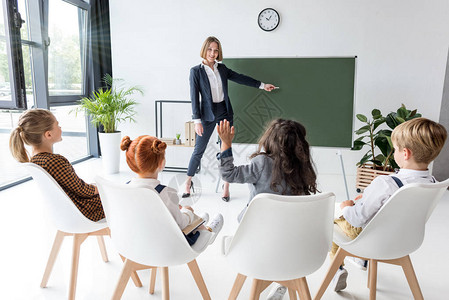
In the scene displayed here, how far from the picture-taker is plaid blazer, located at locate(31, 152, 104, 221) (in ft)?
5.74

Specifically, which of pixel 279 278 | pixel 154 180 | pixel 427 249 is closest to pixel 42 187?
pixel 154 180

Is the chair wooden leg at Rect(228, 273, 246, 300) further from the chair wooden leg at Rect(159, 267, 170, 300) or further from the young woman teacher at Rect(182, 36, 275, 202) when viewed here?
the young woman teacher at Rect(182, 36, 275, 202)

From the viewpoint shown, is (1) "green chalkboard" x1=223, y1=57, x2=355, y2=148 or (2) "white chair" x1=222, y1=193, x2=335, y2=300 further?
(1) "green chalkboard" x1=223, y1=57, x2=355, y2=148

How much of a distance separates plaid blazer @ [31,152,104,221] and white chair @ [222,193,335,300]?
0.87 m

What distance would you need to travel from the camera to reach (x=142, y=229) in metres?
1.36

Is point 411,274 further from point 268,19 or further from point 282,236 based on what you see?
point 268,19

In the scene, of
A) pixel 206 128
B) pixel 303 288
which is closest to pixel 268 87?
pixel 206 128

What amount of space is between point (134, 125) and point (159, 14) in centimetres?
160

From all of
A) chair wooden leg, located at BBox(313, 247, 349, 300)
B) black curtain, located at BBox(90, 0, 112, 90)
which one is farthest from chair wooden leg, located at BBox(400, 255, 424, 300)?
black curtain, located at BBox(90, 0, 112, 90)

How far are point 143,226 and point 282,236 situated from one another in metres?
0.54

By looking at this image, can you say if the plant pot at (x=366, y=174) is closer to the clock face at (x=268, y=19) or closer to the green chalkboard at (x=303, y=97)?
the green chalkboard at (x=303, y=97)

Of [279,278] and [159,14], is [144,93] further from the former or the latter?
[279,278]

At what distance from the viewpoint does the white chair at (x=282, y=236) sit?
1.20m

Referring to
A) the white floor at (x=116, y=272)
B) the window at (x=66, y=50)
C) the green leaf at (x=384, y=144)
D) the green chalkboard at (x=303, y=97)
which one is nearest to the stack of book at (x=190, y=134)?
the green chalkboard at (x=303, y=97)
